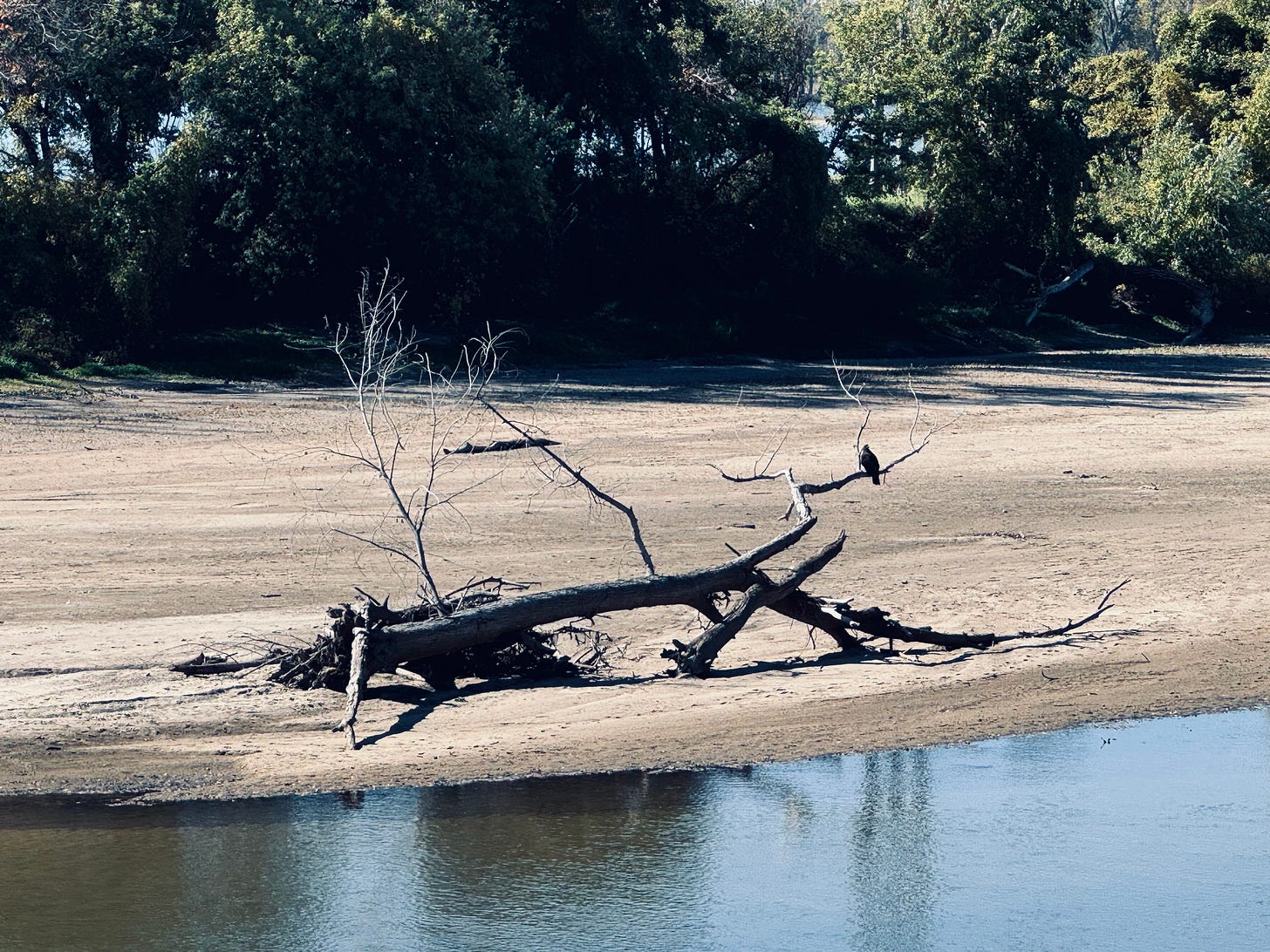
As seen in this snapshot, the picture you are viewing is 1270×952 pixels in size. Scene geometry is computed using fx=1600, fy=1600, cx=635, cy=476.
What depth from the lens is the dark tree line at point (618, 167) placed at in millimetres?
26266

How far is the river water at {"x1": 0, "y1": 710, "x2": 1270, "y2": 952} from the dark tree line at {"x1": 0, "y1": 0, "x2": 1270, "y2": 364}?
58.3ft

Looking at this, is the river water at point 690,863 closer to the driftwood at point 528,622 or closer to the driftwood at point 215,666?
the driftwood at point 528,622

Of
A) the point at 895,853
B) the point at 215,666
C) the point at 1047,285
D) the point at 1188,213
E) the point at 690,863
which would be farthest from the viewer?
the point at 1047,285

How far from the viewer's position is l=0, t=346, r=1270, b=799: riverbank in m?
9.67

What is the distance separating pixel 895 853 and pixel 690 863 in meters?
1.14

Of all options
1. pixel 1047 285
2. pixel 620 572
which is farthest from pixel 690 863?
pixel 1047 285

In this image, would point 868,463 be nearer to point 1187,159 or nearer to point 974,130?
point 974,130

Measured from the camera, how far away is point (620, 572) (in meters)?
13.4

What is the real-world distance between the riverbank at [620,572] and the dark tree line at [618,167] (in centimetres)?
431

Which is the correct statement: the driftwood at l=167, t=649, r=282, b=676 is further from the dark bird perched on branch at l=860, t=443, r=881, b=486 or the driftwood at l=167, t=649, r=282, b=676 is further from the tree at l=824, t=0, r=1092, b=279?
the tree at l=824, t=0, r=1092, b=279

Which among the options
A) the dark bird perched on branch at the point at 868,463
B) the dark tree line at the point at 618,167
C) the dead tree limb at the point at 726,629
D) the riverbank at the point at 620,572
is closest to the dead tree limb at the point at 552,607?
the dead tree limb at the point at 726,629

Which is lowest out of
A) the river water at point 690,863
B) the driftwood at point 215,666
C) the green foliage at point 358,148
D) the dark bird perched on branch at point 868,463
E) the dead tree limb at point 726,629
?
the river water at point 690,863

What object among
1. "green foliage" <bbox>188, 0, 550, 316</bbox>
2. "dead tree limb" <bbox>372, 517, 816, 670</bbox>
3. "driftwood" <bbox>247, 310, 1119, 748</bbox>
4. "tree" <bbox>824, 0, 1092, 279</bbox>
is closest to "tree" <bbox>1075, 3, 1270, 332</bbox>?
"tree" <bbox>824, 0, 1092, 279</bbox>

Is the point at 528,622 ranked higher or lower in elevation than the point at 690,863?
higher
